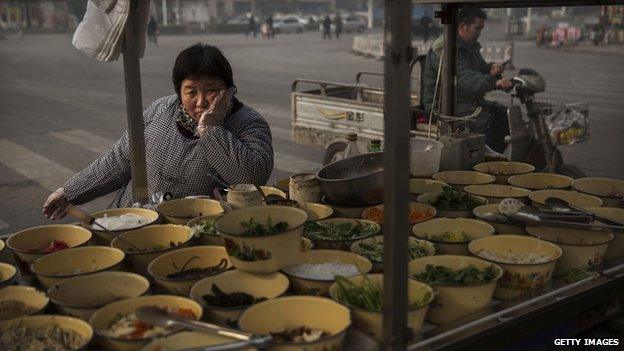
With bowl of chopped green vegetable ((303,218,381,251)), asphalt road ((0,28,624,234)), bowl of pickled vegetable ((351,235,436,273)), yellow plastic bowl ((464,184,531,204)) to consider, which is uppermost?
yellow plastic bowl ((464,184,531,204))

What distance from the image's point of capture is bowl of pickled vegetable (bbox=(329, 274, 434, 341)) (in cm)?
207

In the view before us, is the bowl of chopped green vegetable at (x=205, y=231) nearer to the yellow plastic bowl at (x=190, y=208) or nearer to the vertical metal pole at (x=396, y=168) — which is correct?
the yellow plastic bowl at (x=190, y=208)

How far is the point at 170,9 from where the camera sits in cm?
6056

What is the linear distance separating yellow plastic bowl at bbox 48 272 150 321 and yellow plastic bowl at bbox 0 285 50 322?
0.04 metres

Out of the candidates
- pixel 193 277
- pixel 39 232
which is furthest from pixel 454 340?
pixel 39 232

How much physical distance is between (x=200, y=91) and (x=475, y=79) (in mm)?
3530

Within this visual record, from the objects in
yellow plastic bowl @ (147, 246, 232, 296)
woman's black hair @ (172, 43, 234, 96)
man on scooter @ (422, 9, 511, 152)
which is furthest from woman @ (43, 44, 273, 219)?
man on scooter @ (422, 9, 511, 152)

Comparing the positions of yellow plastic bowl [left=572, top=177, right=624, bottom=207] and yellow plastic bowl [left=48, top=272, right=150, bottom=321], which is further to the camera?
yellow plastic bowl [left=572, top=177, right=624, bottom=207]

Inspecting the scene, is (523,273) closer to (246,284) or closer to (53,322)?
(246,284)

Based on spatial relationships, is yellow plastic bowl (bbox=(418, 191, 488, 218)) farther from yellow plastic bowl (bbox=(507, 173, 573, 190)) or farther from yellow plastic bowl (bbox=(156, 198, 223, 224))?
yellow plastic bowl (bbox=(156, 198, 223, 224))

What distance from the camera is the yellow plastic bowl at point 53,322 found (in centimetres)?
196

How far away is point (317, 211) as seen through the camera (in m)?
3.07

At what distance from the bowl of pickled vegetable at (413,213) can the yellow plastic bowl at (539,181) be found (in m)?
0.76

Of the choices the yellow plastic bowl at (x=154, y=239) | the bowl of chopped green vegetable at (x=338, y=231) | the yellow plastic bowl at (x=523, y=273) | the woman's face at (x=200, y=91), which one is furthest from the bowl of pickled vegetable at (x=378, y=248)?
the woman's face at (x=200, y=91)
